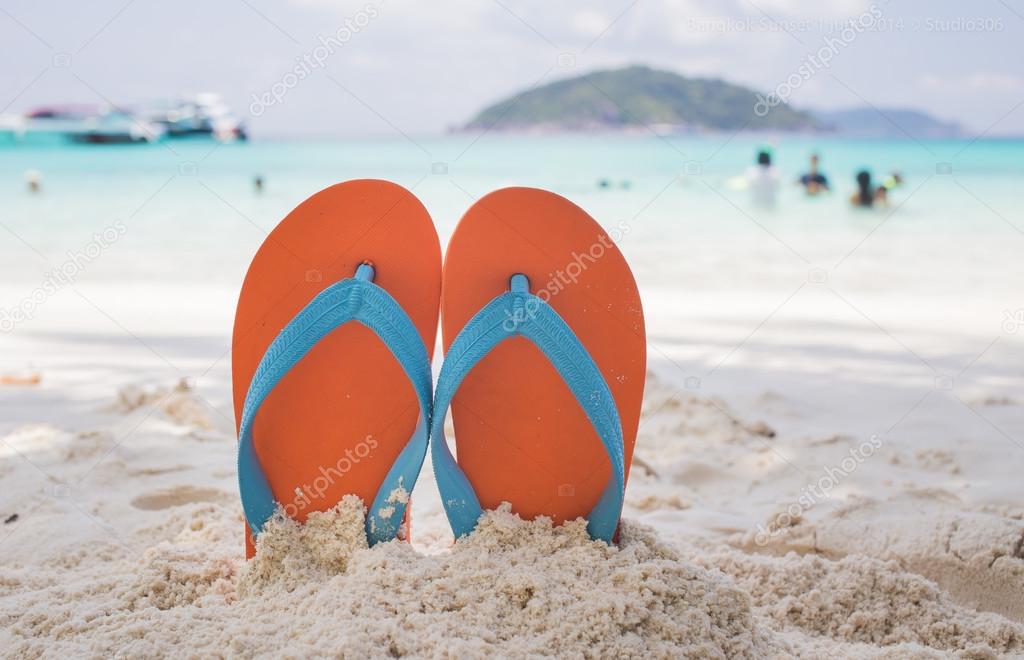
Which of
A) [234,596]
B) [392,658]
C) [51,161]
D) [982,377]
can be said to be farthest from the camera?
[51,161]

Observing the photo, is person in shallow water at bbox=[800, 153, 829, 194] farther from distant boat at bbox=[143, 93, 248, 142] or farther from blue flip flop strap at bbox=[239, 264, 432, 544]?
distant boat at bbox=[143, 93, 248, 142]

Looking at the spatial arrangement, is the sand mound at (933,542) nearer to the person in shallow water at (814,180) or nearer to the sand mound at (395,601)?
the sand mound at (395,601)

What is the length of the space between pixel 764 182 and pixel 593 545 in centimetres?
1000

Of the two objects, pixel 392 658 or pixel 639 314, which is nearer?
pixel 392 658

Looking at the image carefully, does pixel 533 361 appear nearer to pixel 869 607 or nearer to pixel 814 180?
pixel 869 607

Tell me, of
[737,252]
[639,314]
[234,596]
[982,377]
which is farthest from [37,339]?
[737,252]

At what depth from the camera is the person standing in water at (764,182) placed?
10.1 metres

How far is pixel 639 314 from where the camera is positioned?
1406 mm

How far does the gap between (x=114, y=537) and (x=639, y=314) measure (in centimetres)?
109

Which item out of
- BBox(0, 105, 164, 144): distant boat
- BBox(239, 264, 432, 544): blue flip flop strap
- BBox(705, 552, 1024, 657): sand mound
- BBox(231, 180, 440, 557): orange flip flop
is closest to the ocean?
BBox(231, 180, 440, 557): orange flip flop

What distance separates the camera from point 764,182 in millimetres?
10352

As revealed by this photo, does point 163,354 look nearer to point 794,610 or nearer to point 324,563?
point 324,563

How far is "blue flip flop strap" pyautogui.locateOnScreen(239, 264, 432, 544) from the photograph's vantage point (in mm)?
1210

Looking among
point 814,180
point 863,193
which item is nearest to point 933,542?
point 863,193
